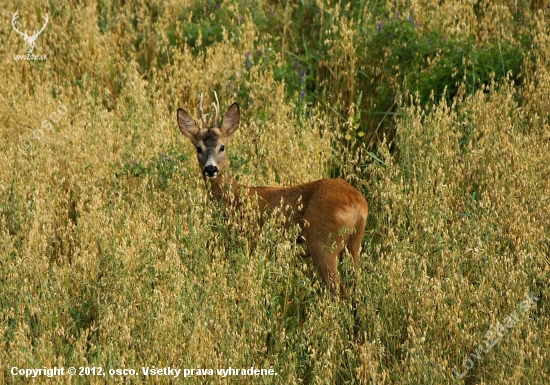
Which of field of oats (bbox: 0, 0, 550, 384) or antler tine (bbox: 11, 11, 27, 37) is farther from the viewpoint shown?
antler tine (bbox: 11, 11, 27, 37)

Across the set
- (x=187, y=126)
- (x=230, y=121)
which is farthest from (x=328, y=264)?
(x=187, y=126)

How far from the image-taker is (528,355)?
4324mm

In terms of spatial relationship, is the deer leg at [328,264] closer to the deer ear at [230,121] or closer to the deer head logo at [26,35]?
the deer ear at [230,121]

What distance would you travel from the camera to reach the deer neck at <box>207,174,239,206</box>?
6.24m

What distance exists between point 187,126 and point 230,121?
0.36 m

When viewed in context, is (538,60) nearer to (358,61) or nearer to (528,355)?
(358,61)

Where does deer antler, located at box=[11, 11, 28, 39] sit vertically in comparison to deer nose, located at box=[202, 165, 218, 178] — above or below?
above

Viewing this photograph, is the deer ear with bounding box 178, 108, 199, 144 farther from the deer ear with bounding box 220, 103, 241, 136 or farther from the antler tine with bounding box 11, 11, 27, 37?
the antler tine with bounding box 11, 11, 27, 37

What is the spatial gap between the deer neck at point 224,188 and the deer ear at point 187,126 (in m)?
0.39

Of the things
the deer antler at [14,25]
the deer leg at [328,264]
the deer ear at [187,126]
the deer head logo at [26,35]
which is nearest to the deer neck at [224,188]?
the deer ear at [187,126]

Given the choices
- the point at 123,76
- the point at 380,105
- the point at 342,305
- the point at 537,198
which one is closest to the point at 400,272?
the point at 342,305

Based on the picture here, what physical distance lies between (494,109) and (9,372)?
456cm

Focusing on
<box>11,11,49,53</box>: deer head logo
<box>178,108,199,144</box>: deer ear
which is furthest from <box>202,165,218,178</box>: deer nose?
<box>11,11,49,53</box>: deer head logo

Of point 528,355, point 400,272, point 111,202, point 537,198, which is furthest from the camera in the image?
point 111,202
